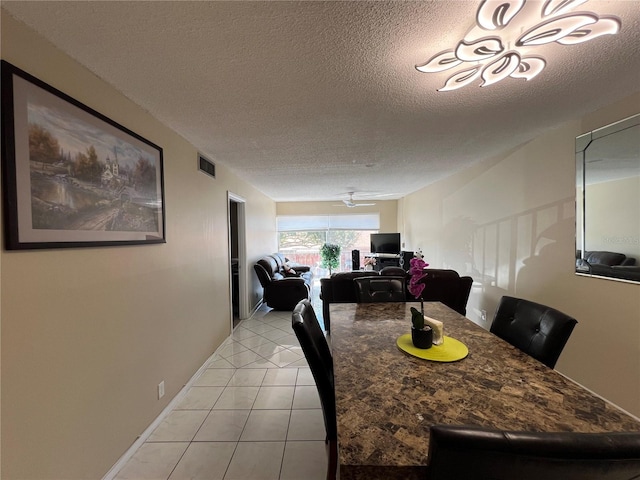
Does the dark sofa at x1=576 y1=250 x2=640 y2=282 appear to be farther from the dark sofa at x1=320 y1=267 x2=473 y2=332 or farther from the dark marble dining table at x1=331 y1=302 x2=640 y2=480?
the dark marble dining table at x1=331 y1=302 x2=640 y2=480

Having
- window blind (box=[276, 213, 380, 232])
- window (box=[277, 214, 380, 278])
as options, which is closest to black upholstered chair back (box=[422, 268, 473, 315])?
window (box=[277, 214, 380, 278])

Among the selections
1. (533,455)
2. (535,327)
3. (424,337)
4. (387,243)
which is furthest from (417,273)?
(387,243)

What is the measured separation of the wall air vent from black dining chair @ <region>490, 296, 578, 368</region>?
10.0 feet

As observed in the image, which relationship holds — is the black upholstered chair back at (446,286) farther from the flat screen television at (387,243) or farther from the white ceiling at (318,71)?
the flat screen television at (387,243)

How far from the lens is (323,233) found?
792 cm

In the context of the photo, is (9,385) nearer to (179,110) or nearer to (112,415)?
(112,415)

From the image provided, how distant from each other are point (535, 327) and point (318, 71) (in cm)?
196

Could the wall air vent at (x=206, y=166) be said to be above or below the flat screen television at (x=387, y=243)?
above

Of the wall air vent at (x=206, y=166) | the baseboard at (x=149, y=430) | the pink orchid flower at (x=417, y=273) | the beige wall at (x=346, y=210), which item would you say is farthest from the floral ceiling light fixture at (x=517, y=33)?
the beige wall at (x=346, y=210)

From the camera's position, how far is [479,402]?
0.93 metres

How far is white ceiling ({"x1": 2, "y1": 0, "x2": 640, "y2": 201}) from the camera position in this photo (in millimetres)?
1097

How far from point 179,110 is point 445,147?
2.71 metres

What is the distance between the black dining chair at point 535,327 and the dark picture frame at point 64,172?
8.47ft

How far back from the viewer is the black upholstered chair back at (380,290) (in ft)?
8.18
